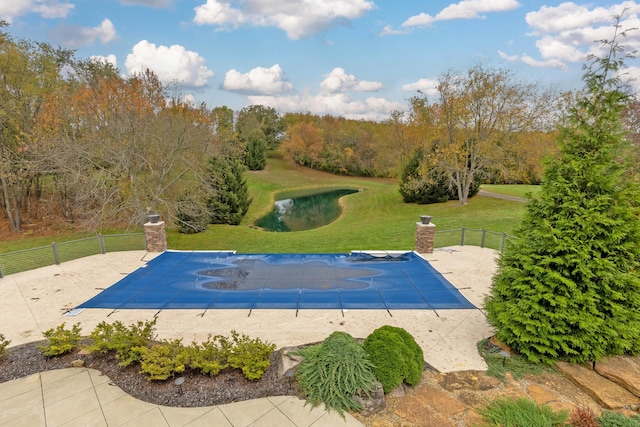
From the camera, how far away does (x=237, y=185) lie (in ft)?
75.9

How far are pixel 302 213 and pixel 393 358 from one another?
96.8 ft

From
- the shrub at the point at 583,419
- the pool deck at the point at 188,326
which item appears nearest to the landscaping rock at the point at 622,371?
the shrub at the point at 583,419

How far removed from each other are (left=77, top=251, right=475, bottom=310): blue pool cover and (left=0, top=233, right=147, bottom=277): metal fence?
1.67m

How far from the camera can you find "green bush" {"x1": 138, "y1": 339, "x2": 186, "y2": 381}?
15.5ft

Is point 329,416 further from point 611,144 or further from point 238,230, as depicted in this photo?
point 238,230

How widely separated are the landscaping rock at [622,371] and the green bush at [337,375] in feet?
12.5

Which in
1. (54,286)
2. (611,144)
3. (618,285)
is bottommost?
(54,286)

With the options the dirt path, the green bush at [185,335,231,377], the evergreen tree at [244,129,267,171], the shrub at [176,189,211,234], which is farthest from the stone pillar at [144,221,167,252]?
the evergreen tree at [244,129,267,171]

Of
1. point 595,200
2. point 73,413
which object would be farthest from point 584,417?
point 73,413

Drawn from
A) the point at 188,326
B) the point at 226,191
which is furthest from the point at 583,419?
the point at 226,191

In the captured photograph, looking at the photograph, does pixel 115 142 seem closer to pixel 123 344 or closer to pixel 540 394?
pixel 123 344

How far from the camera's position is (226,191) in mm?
22562

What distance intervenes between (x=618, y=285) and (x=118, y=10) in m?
20.2

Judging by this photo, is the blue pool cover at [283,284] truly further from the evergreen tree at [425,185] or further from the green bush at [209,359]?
the evergreen tree at [425,185]
